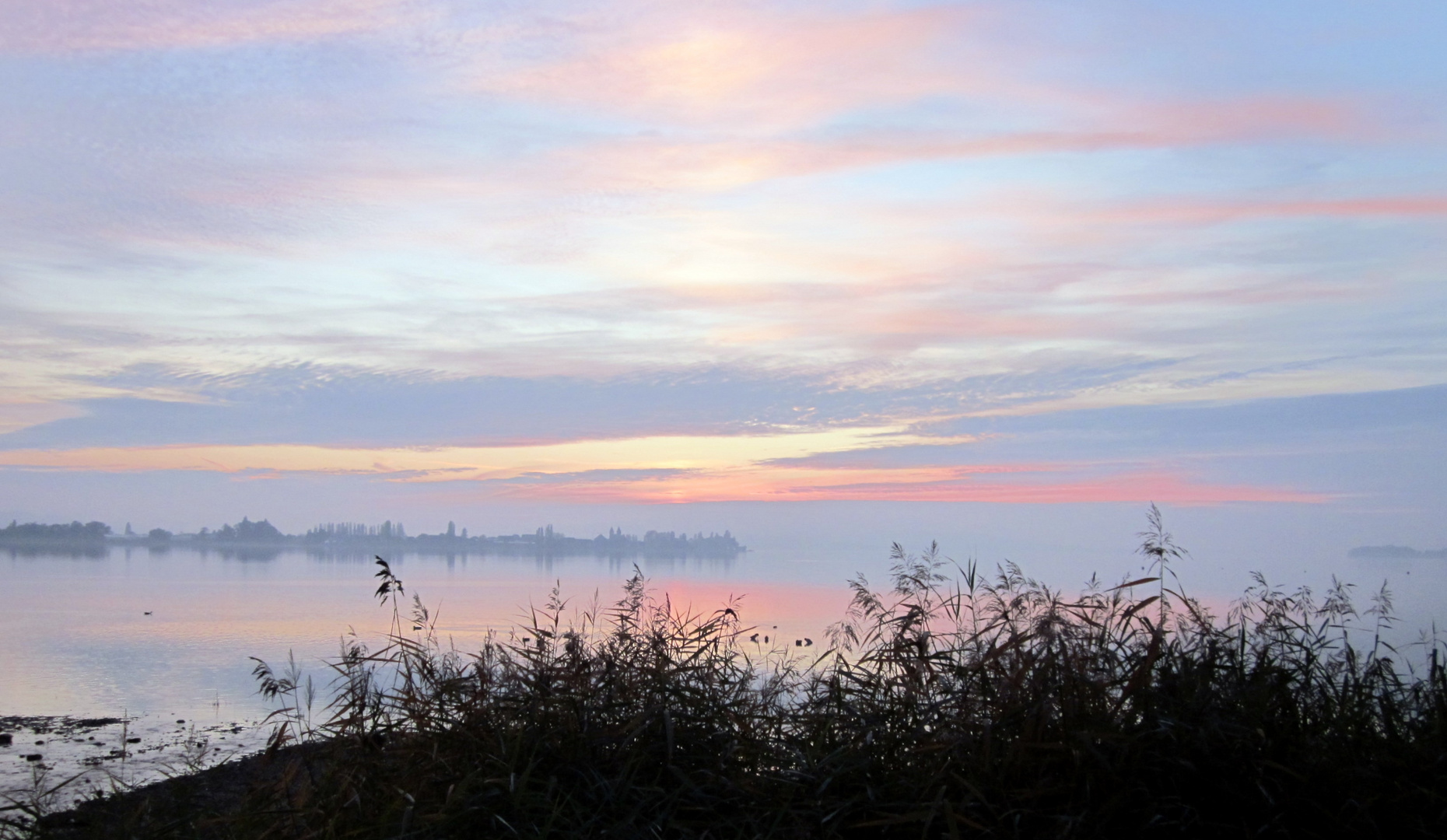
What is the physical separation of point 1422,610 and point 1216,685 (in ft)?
33.5

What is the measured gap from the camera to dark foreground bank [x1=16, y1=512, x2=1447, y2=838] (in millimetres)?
4090

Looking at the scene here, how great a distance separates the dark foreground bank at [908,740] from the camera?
4.09 meters

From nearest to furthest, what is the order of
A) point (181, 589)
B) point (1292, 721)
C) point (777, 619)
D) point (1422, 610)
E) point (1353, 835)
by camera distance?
point (1353, 835), point (1292, 721), point (1422, 610), point (777, 619), point (181, 589)

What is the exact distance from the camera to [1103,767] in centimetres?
412

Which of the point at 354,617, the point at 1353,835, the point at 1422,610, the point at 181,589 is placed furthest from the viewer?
the point at 181,589

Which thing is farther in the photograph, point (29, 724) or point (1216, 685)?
point (29, 724)

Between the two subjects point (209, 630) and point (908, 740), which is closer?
point (908, 740)

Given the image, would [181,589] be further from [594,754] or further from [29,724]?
[594,754]

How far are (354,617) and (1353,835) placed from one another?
84.9 feet

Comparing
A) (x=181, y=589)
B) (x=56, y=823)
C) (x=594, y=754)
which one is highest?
(x=594, y=754)

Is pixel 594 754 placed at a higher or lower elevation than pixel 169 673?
higher

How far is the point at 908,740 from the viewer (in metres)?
4.59

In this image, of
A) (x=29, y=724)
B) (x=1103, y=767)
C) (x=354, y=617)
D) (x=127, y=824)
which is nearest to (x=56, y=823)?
(x=127, y=824)

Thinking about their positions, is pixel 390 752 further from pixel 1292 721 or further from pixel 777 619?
pixel 777 619
